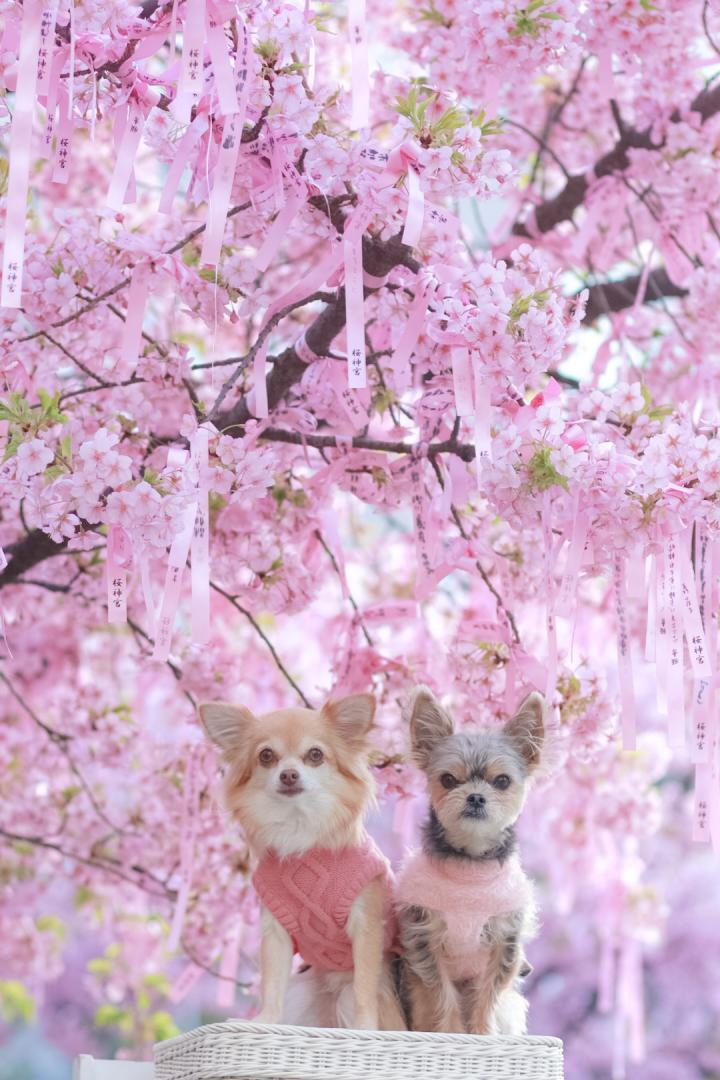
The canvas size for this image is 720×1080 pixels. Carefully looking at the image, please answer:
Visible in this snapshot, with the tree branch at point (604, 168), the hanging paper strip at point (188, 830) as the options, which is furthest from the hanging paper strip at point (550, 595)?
the tree branch at point (604, 168)

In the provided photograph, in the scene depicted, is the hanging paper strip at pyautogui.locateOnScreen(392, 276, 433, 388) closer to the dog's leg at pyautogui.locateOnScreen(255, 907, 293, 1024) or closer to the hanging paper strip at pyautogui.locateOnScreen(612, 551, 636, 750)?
the hanging paper strip at pyautogui.locateOnScreen(612, 551, 636, 750)

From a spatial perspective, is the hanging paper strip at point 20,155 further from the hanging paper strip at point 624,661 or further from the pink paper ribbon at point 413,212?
the hanging paper strip at point 624,661

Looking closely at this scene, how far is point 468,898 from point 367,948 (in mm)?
178

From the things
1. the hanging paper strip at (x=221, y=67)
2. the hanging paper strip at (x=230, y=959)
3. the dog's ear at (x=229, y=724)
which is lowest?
the dog's ear at (x=229, y=724)

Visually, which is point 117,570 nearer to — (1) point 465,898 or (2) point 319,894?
(2) point 319,894

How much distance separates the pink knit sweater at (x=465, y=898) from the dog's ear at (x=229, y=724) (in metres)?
0.36

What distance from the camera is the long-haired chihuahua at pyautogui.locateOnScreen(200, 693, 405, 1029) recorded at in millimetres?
2209

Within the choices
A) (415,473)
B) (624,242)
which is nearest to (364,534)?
(624,242)

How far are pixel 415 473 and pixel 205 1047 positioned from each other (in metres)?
1.37

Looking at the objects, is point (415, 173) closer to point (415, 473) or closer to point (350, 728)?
point (415, 473)

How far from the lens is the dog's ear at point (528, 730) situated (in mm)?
2295

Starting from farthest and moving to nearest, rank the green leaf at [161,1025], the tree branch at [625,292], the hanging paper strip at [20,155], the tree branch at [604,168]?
1. the green leaf at [161,1025]
2. the tree branch at [625,292]
3. the tree branch at [604,168]
4. the hanging paper strip at [20,155]

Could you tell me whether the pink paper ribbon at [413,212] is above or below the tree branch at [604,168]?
below

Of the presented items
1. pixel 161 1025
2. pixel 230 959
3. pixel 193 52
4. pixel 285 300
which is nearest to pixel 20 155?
pixel 193 52
